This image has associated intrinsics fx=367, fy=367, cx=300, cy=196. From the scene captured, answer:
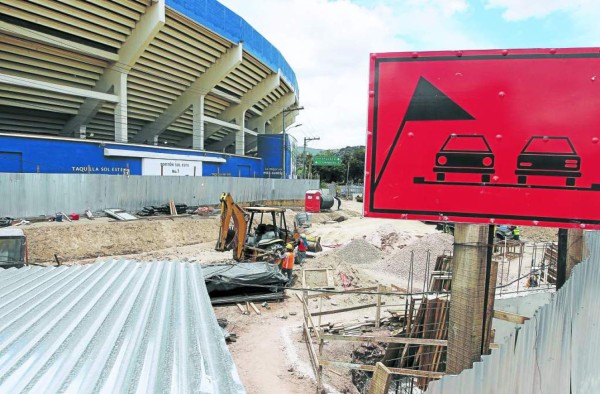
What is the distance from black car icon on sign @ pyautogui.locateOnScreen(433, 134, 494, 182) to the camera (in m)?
2.07

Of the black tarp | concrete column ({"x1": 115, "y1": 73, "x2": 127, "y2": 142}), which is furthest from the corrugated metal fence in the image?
the black tarp

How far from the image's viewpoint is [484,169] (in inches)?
81.5

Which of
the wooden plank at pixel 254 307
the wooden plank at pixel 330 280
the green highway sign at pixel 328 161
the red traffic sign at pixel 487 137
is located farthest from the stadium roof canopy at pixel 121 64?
the green highway sign at pixel 328 161

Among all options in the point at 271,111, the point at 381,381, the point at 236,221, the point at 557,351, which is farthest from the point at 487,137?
the point at 271,111

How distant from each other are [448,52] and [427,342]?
517 centimetres

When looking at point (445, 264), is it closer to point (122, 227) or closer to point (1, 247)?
point (1, 247)

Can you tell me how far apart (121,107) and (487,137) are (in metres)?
25.7

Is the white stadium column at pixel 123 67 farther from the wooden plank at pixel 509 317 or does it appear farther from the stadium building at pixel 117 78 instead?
the wooden plank at pixel 509 317

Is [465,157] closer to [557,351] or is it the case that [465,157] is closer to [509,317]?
[557,351]

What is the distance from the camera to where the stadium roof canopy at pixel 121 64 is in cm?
1956

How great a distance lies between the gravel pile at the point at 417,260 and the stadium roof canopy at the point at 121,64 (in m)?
18.3

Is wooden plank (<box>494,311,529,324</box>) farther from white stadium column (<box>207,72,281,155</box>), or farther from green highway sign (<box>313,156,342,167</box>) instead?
green highway sign (<box>313,156,342,167</box>)

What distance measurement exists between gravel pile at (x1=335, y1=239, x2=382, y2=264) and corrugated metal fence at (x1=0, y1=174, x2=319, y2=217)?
11788 mm

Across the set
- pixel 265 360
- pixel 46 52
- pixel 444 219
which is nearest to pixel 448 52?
pixel 444 219
